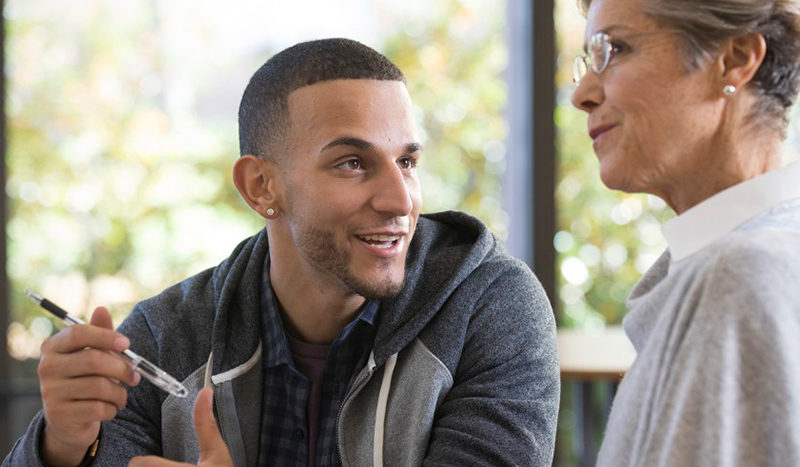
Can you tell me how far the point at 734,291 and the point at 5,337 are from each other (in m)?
2.98

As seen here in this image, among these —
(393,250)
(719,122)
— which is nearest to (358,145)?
(393,250)

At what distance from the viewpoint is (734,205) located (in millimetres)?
1065

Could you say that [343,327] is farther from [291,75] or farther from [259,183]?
[291,75]

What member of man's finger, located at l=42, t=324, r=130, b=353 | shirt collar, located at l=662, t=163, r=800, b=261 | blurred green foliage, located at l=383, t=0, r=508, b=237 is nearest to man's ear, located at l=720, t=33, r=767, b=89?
shirt collar, located at l=662, t=163, r=800, b=261

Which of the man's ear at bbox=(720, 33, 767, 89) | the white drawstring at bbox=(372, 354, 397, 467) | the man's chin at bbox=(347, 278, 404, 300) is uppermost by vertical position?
the man's ear at bbox=(720, 33, 767, 89)

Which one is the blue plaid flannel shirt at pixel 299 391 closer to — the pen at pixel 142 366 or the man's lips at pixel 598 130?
the pen at pixel 142 366

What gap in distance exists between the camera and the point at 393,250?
1.66 meters

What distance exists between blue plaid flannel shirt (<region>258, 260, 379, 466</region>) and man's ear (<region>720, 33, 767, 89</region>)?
2.69 ft

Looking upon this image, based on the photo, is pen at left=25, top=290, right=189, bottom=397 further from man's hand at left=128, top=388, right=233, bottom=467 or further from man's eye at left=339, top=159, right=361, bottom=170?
man's eye at left=339, top=159, right=361, bottom=170

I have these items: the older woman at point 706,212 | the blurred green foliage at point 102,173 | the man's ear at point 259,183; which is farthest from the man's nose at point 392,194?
the blurred green foliage at point 102,173

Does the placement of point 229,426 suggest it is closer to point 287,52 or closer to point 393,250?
point 393,250

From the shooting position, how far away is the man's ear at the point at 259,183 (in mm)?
A: 1788

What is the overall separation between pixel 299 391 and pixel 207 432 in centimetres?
36

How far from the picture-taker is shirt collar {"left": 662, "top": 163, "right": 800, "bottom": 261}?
1055mm
